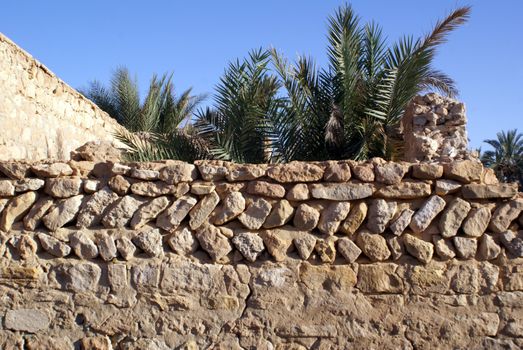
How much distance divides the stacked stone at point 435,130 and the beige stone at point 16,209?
2893 mm

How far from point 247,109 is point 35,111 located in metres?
2.32

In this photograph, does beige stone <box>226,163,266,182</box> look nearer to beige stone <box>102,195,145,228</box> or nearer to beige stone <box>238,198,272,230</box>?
beige stone <box>238,198,272,230</box>

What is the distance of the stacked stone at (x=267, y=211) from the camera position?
3746mm

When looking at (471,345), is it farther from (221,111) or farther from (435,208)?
(221,111)

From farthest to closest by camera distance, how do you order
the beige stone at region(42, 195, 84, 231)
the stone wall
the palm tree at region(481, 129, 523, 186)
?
the palm tree at region(481, 129, 523, 186) < the stone wall < the beige stone at region(42, 195, 84, 231)

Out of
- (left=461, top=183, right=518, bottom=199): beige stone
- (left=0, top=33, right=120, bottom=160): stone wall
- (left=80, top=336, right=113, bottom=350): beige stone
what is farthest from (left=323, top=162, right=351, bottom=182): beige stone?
(left=0, top=33, right=120, bottom=160): stone wall

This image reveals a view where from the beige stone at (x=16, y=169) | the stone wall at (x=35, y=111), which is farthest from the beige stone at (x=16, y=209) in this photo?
the stone wall at (x=35, y=111)

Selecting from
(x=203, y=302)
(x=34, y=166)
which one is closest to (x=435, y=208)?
(x=203, y=302)

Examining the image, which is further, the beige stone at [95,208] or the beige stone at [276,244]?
the beige stone at [95,208]

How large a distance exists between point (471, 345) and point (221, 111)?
397 cm

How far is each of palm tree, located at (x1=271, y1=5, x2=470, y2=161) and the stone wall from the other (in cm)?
259

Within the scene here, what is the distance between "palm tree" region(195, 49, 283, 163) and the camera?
6.58 metres

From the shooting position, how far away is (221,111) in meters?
6.80

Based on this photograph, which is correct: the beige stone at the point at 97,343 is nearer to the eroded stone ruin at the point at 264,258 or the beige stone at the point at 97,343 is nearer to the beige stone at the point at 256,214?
the eroded stone ruin at the point at 264,258
